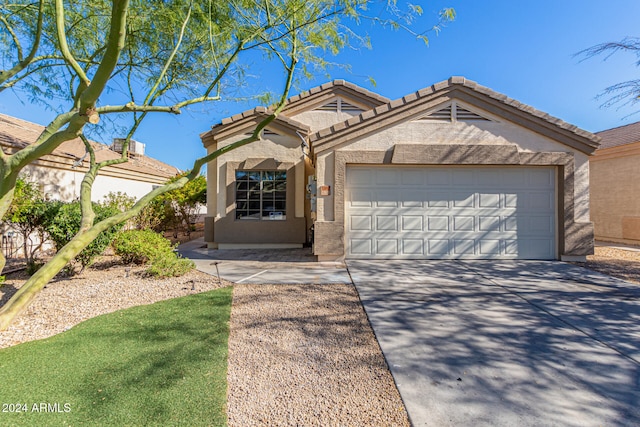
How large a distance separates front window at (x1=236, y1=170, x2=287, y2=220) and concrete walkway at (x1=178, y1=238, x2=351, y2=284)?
52.3 inches

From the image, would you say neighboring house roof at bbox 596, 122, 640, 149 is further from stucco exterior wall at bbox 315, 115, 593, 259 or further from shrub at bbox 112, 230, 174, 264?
shrub at bbox 112, 230, 174, 264

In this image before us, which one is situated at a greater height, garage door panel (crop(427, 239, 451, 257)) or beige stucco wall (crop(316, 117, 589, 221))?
beige stucco wall (crop(316, 117, 589, 221))

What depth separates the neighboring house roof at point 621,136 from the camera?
12.5 meters

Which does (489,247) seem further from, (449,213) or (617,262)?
(617,262)

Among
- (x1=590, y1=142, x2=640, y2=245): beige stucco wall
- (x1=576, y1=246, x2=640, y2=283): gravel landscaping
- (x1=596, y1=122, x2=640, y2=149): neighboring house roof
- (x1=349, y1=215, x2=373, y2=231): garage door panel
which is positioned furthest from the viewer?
(x1=596, y1=122, x2=640, y2=149): neighboring house roof

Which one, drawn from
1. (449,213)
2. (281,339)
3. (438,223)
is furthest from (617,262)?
(281,339)

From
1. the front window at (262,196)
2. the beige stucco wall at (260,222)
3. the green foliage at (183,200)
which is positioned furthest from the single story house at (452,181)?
the green foliage at (183,200)

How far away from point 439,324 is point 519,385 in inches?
55.6

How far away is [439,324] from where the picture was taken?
4.36 metres

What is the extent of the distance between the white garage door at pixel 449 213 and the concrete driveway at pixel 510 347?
2081mm

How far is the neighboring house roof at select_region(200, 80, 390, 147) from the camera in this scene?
11.3m

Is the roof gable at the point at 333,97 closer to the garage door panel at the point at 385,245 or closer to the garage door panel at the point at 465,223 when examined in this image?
the garage door panel at the point at 465,223

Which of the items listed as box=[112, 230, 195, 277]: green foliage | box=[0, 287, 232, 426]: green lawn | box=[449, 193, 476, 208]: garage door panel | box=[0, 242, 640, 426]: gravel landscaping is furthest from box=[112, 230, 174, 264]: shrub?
box=[449, 193, 476, 208]: garage door panel

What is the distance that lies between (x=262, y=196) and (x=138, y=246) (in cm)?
464
